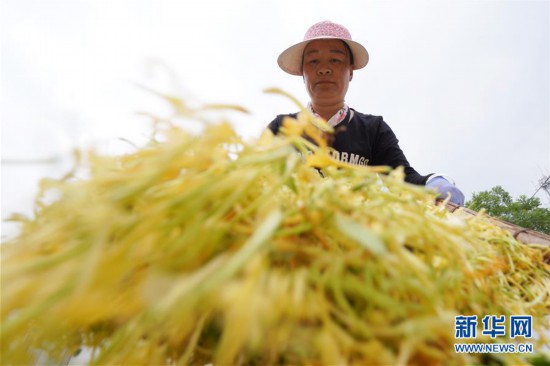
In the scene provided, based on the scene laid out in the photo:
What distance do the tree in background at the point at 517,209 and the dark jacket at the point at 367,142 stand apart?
30.7 ft

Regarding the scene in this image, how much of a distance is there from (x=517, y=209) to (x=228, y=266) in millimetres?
12411

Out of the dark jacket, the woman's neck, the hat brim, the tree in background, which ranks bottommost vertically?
the dark jacket

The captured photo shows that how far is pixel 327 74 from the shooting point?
1597mm

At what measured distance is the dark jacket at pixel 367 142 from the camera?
1.65 m

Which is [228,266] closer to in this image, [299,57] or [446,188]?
[446,188]

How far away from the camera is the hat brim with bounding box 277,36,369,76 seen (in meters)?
1.63

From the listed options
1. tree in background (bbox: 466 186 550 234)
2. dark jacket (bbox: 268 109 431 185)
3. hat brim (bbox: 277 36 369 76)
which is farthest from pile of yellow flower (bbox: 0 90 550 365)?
tree in background (bbox: 466 186 550 234)

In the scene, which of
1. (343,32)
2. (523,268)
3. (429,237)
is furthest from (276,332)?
(343,32)

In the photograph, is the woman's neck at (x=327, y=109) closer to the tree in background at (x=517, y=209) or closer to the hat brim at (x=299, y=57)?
the hat brim at (x=299, y=57)

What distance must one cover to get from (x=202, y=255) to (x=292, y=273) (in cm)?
7

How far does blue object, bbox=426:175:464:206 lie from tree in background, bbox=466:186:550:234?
9710 millimetres

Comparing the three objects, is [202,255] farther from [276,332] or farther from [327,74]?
[327,74]

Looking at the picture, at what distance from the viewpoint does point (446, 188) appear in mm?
1216

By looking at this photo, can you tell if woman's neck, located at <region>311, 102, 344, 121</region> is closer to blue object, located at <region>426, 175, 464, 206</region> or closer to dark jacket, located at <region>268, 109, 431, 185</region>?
dark jacket, located at <region>268, 109, 431, 185</region>
